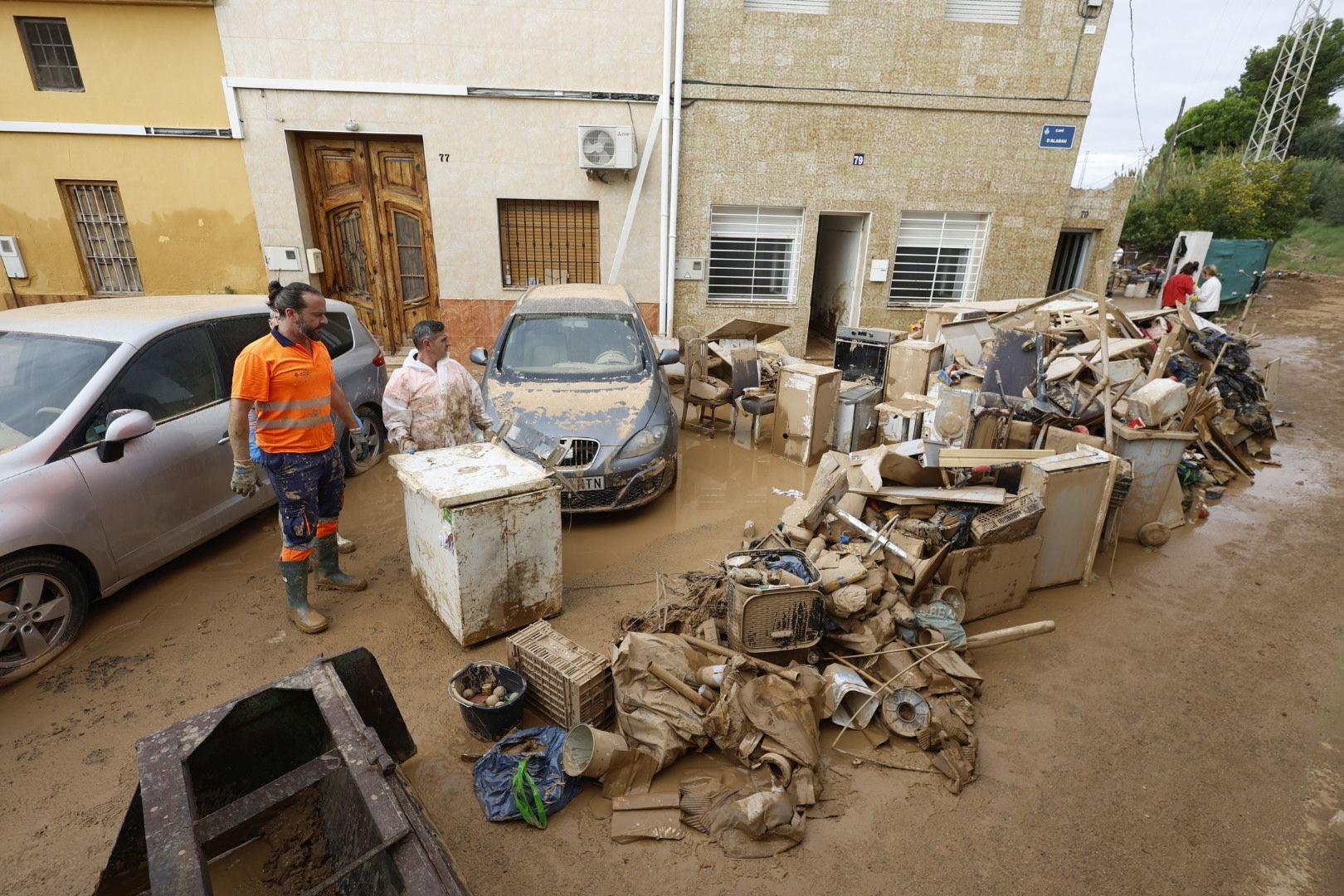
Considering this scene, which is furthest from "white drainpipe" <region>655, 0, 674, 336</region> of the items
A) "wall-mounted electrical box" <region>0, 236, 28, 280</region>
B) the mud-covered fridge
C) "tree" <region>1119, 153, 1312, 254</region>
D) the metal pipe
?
"tree" <region>1119, 153, 1312, 254</region>

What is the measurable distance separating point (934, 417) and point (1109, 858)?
152 inches

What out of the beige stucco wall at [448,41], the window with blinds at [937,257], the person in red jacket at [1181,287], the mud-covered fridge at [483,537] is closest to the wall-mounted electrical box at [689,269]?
the beige stucco wall at [448,41]

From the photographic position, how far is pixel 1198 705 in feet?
12.2

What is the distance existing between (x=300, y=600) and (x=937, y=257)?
10.9 metres

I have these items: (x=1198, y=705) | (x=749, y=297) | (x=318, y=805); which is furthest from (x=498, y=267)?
(x=1198, y=705)

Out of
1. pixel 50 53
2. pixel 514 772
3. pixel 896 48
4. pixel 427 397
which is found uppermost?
pixel 896 48

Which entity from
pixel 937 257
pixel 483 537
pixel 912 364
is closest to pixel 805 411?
pixel 912 364

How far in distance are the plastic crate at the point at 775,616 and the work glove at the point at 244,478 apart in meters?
2.84

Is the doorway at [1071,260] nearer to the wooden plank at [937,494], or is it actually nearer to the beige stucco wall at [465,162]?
the beige stucco wall at [465,162]

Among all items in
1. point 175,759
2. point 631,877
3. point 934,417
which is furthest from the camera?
point 934,417

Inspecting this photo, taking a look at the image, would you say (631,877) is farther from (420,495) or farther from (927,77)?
(927,77)

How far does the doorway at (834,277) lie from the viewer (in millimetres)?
11273

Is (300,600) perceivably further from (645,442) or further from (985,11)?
(985,11)

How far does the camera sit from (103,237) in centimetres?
998
